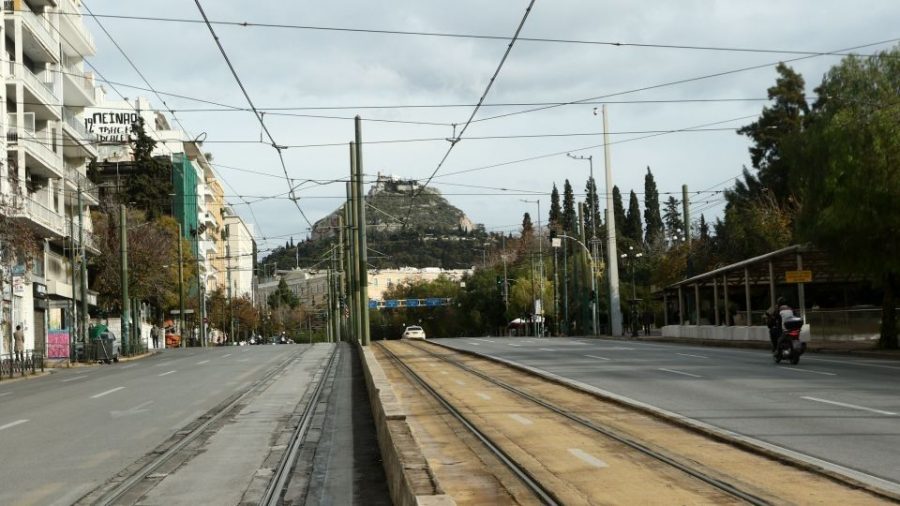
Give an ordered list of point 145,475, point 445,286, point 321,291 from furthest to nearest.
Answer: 1. point 321,291
2. point 445,286
3. point 145,475

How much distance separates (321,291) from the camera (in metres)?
193

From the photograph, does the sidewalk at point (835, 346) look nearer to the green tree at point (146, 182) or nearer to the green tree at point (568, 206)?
the green tree at point (146, 182)

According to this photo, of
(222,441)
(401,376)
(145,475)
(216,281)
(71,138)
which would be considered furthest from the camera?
(216,281)

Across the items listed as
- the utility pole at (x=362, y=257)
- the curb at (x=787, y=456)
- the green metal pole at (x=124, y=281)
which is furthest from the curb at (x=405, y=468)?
the green metal pole at (x=124, y=281)

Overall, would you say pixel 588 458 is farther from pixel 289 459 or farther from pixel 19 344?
pixel 19 344

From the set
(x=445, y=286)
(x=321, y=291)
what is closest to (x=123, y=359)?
(x=445, y=286)

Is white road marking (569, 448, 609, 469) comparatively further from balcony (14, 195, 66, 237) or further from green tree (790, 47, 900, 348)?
balcony (14, 195, 66, 237)

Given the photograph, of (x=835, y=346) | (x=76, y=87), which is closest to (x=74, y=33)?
(x=76, y=87)

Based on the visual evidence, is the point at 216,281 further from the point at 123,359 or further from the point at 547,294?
the point at 123,359

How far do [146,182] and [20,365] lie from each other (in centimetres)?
4919

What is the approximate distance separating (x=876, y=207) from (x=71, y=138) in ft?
146

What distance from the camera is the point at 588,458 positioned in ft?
36.0

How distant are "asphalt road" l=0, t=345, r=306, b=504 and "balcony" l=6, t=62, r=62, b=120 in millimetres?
21062

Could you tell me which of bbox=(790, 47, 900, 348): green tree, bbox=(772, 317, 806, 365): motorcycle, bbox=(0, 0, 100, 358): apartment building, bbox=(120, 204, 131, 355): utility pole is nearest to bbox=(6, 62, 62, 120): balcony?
bbox=(0, 0, 100, 358): apartment building
